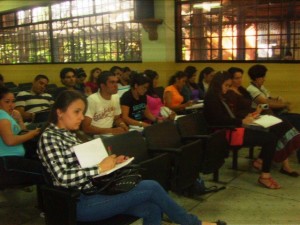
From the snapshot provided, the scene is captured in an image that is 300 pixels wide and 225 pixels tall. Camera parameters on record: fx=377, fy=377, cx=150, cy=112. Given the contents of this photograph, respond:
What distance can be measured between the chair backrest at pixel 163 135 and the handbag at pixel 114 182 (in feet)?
2.68

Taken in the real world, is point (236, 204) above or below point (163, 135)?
below

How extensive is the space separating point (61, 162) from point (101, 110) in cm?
160

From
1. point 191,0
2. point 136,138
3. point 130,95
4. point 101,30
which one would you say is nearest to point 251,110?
point 130,95

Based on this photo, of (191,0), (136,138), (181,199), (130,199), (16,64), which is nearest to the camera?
(130,199)

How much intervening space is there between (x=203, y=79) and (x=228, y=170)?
2135mm

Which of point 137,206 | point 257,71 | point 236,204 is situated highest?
point 257,71

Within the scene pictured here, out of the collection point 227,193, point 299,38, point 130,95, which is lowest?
point 227,193

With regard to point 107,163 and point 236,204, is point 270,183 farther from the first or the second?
point 107,163

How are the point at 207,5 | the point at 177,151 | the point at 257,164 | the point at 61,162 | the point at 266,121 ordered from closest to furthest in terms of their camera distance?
the point at 61,162, the point at 177,151, the point at 266,121, the point at 257,164, the point at 207,5

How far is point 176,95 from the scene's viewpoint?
530cm

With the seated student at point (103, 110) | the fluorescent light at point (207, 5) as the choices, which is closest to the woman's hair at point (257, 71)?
the seated student at point (103, 110)

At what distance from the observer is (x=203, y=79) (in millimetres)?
6215

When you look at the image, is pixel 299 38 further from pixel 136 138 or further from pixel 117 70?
pixel 136 138

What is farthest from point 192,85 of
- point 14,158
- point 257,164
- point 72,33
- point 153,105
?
point 72,33
